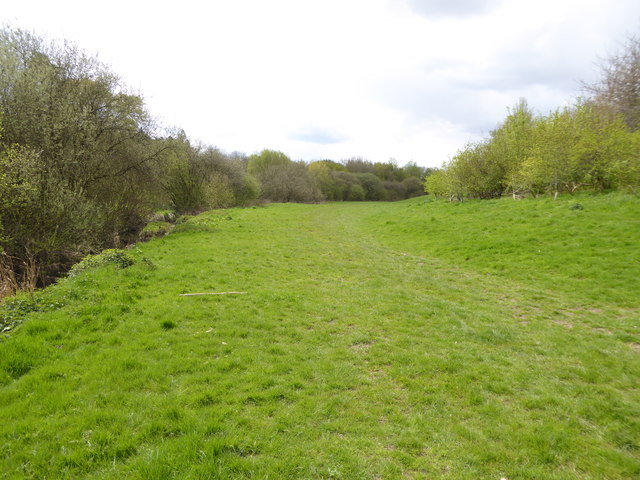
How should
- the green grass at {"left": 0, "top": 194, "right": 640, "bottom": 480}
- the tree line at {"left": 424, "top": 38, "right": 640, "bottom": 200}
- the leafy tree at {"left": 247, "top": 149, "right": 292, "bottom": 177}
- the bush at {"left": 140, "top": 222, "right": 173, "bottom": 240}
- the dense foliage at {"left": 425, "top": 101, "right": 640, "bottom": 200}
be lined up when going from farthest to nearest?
the leafy tree at {"left": 247, "top": 149, "right": 292, "bottom": 177}
the bush at {"left": 140, "top": 222, "right": 173, "bottom": 240}
the dense foliage at {"left": 425, "top": 101, "right": 640, "bottom": 200}
the tree line at {"left": 424, "top": 38, "right": 640, "bottom": 200}
the green grass at {"left": 0, "top": 194, "right": 640, "bottom": 480}

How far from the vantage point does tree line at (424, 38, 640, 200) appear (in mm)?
13758

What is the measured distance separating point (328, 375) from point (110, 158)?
17424 millimetres

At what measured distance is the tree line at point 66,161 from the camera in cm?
1008

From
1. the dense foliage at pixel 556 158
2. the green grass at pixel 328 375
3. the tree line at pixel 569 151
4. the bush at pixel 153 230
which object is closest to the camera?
the green grass at pixel 328 375

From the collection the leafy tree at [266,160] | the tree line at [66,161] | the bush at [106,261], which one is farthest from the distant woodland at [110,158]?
the leafy tree at [266,160]

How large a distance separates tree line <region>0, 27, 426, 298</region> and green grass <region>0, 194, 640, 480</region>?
10.9 feet

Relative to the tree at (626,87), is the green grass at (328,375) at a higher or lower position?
lower

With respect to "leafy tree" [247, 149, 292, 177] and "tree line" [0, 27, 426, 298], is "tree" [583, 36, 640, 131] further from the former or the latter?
"leafy tree" [247, 149, 292, 177]

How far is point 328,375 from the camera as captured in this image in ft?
17.8

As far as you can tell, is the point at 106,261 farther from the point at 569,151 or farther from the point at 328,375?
the point at 569,151

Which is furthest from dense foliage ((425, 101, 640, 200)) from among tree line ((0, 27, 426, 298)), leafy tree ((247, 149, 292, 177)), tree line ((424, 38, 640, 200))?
leafy tree ((247, 149, 292, 177))

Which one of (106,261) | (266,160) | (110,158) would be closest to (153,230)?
(110,158)

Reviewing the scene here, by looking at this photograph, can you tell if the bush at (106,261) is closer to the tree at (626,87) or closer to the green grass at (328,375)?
the green grass at (328,375)

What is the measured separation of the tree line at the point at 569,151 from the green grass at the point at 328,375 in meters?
6.71
